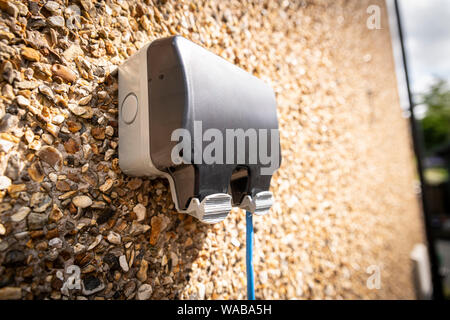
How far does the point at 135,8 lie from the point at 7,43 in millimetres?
340

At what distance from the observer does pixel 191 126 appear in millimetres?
479

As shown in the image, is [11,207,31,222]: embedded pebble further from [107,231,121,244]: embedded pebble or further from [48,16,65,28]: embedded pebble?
[48,16,65,28]: embedded pebble

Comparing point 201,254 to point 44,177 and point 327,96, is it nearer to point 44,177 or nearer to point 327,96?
point 44,177

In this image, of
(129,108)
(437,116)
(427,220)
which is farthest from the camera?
(437,116)

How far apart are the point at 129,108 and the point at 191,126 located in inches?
7.7

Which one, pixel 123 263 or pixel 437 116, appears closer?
pixel 123 263

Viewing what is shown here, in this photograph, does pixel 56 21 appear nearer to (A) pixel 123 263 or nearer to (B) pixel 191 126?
(B) pixel 191 126

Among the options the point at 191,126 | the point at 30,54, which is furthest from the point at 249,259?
the point at 30,54

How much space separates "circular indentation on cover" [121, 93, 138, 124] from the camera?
567 mm

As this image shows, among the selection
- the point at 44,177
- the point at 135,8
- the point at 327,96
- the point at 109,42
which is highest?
the point at 327,96

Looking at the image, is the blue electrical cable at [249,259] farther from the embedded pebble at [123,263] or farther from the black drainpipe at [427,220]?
the black drainpipe at [427,220]

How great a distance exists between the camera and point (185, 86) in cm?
48

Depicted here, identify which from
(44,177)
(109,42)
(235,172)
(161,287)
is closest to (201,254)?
(161,287)

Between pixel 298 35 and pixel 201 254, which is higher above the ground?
pixel 298 35
